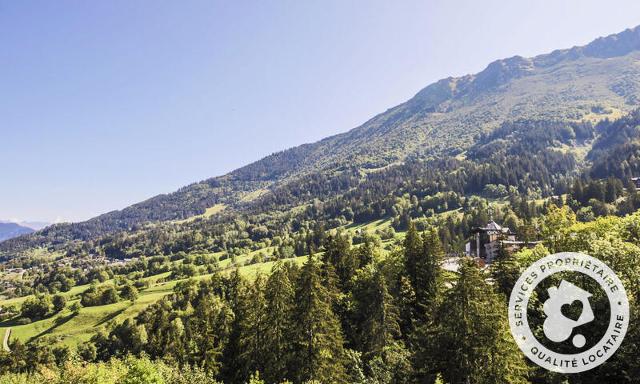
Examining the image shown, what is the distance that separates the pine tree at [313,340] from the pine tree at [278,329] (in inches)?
56.5

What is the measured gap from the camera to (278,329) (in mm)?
50875

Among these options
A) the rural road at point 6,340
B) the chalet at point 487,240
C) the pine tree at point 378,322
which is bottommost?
the chalet at point 487,240

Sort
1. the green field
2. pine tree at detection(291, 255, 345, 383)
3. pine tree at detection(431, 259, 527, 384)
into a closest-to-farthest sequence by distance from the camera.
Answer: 1. pine tree at detection(431, 259, 527, 384)
2. pine tree at detection(291, 255, 345, 383)
3. the green field

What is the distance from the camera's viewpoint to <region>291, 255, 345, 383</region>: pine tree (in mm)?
47375

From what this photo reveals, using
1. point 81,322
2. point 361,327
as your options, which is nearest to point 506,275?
point 361,327

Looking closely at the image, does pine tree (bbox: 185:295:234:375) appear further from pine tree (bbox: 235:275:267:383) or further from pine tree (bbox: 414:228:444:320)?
pine tree (bbox: 414:228:444:320)

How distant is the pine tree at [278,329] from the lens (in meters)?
48.4

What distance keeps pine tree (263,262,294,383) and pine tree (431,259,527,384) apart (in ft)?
68.2

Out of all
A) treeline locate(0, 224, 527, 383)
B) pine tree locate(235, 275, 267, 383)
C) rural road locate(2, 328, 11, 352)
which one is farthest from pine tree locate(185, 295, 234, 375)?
rural road locate(2, 328, 11, 352)

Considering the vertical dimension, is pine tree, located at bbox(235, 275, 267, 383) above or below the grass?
above

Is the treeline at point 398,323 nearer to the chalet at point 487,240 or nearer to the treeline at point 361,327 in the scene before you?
the treeline at point 361,327

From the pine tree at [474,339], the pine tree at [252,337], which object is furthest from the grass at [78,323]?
the pine tree at [474,339]

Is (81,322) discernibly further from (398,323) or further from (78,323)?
(398,323)

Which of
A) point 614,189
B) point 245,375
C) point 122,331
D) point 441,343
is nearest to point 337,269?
point 245,375
